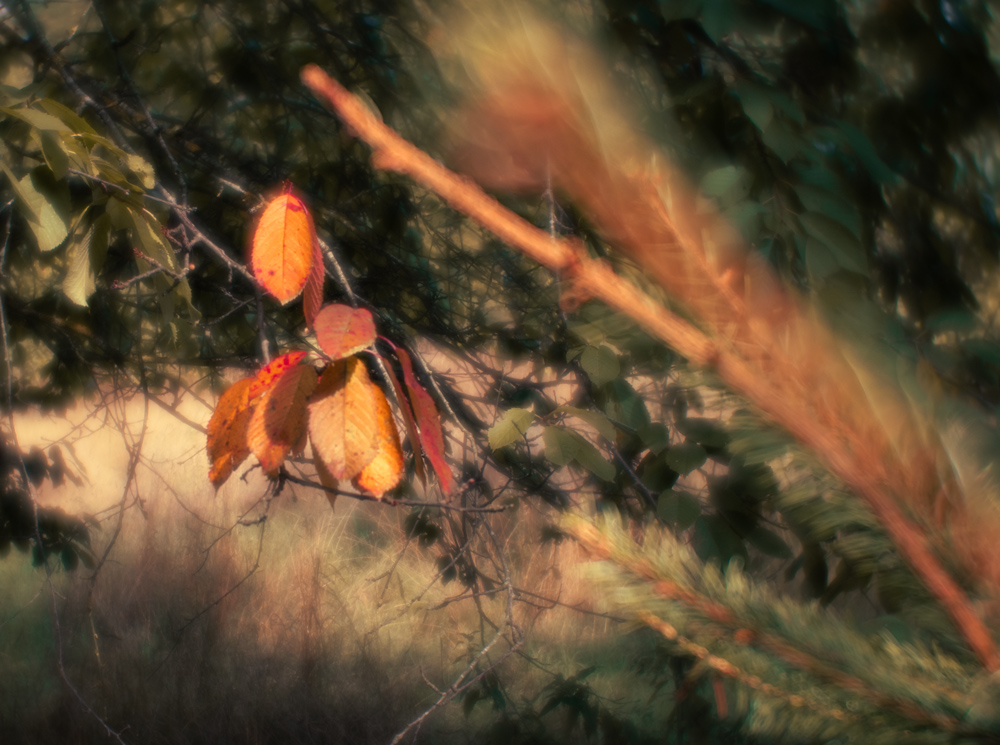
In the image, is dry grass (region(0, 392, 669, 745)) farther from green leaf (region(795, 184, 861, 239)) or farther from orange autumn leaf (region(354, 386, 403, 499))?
green leaf (region(795, 184, 861, 239))

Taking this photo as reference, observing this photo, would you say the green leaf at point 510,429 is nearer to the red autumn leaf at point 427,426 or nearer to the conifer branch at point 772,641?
the red autumn leaf at point 427,426

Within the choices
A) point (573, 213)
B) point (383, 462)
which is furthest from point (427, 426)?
point (573, 213)

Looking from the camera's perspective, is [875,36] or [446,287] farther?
[446,287]

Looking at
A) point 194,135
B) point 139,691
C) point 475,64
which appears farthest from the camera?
point 139,691

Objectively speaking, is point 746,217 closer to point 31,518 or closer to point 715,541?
point 715,541

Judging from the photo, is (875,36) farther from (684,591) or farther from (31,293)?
(31,293)

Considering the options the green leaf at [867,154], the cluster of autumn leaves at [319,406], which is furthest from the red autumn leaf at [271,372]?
the green leaf at [867,154]

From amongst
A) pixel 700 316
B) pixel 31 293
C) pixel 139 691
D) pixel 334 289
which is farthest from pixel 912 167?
pixel 139 691
